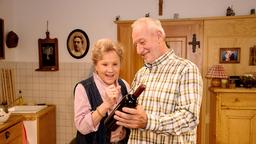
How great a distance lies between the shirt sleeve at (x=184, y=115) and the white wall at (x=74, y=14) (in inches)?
87.3

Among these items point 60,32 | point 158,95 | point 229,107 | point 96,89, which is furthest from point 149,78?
point 60,32

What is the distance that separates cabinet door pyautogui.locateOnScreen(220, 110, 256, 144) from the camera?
261cm

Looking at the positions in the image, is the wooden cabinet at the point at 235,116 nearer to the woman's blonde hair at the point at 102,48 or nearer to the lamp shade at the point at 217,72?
the lamp shade at the point at 217,72

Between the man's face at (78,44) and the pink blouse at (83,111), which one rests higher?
the man's face at (78,44)

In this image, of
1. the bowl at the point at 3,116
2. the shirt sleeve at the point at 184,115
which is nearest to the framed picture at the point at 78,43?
the bowl at the point at 3,116

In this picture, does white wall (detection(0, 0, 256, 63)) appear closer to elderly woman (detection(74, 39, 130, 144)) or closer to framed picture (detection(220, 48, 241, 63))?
framed picture (detection(220, 48, 241, 63))

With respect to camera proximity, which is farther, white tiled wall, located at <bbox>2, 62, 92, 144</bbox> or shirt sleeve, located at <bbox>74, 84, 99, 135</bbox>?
white tiled wall, located at <bbox>2, 62, 92, 144</bbox>

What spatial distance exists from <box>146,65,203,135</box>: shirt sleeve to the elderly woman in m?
0.27

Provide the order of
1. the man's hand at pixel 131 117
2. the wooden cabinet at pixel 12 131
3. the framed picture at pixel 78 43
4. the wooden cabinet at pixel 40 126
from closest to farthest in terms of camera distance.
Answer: the man's hand at pixel 131 117 → the wooden cabinet at pixel 12 131 → the wooden cabinet at pixel 40 126 → the framed picture at pixel 78 43

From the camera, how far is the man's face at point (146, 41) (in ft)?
3.83

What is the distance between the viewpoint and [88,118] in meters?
1.21

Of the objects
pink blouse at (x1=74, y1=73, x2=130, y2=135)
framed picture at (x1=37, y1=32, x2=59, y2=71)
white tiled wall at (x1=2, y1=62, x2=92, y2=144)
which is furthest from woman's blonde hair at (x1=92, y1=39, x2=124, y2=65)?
framed picture at (x1=37, y1=32, x2=59, y2=71)

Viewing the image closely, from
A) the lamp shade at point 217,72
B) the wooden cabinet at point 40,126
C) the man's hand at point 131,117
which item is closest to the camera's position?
the man's hand at point 131,117

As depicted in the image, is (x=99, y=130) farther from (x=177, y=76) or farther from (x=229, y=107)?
(x=229, y=107)
